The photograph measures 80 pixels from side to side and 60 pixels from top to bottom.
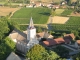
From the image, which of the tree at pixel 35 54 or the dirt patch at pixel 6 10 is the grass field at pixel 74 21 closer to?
the dirt patch at pixel 6 10

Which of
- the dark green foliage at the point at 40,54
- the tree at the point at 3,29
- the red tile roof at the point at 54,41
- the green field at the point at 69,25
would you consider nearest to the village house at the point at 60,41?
the red tile roof at the point at 54,41

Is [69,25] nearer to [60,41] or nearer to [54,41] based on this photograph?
[60,41]

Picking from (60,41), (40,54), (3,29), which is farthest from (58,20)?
(40,54)

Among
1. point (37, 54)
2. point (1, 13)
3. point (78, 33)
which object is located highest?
point (37, 54)

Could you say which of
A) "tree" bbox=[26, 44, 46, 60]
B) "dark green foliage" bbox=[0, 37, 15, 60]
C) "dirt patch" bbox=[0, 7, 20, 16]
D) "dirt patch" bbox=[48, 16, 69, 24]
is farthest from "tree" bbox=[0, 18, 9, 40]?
"dirt patch" bbox=[0, 7, 20, 16]

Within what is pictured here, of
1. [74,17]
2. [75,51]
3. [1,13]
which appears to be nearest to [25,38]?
[75,51]

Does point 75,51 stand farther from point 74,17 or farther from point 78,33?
point 74,17

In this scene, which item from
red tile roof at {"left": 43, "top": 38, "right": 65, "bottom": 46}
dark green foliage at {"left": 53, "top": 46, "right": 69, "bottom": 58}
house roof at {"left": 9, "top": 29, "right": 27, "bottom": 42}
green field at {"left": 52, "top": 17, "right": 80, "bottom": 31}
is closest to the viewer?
dark green foliage at {"left": 53, "top": 46, "right": 69, "bottom": 58}

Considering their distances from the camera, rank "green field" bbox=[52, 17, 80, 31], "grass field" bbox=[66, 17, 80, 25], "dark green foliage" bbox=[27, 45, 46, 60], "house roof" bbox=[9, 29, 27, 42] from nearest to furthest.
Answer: "dark green foliage" bbox=[27, 45, 46, 60] → "house roof" bbox=[9, 29, 27, 42] → "green field" bbox=[52, 17, 80, 31] → "grass field" bbox=[66, 17, 80, 25]

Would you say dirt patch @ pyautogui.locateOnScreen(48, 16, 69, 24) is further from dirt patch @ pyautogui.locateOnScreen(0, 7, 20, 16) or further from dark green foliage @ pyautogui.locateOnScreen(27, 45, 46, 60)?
dark green foliage @ pyautogui.locateOnScreen(27, 45, 46, 60)
